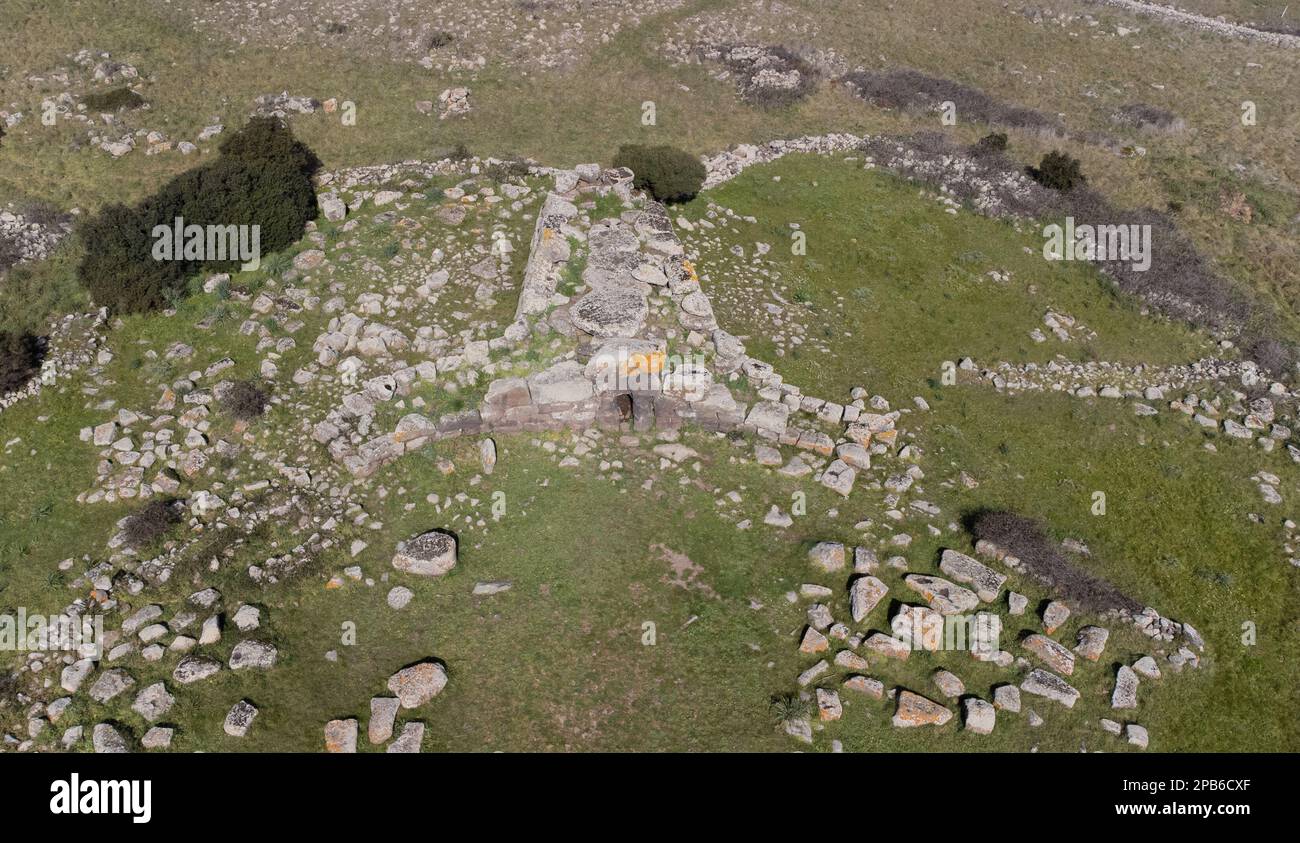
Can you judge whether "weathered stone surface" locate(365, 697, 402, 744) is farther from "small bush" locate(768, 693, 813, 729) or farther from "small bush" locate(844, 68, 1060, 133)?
"small bush" locate(844, 68, 1060, 133)

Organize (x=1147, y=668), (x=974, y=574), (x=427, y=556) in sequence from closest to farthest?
(x=1147, y=668) < (x=427, y=556) < (x=974, y=574)

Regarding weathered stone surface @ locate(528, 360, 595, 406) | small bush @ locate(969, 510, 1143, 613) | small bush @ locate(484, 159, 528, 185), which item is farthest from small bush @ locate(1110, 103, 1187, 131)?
weathered stone surface @ locate(528, 360, 595, 406)

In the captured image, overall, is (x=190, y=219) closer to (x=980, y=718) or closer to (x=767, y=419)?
(x=767, y=419)

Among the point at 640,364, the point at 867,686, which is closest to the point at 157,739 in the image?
the point at 640,364

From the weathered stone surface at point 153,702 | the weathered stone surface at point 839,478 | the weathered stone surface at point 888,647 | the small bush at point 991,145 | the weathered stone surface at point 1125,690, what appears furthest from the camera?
the small bush at point 991,145

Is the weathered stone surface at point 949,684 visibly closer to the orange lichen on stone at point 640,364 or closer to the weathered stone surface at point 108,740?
the orange lichen on stone at point 640,364

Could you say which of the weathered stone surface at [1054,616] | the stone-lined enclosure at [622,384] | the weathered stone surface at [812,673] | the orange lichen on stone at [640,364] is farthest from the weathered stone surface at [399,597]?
the weathered stone surface at [1054,616]

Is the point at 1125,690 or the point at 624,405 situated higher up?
the point at 624,405
